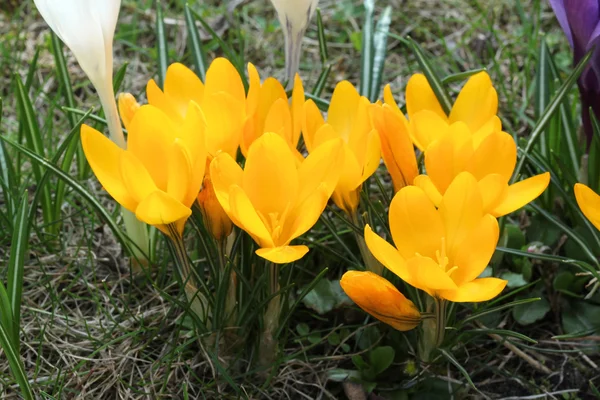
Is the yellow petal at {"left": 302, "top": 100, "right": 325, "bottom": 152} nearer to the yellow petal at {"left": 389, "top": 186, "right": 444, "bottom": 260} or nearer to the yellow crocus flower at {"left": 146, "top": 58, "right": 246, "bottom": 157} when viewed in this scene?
the yellow crocus flower at {"left": 146, "top": 58, "right": 246, "bottom": 157}

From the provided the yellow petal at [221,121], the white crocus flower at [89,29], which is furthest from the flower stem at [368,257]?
the white crocus flower at [89,29]

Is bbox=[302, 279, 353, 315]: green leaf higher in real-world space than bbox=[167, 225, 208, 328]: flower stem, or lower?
lower

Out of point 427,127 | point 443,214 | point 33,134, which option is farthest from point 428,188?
point 33,134

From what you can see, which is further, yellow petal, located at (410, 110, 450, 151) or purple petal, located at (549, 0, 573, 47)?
purple petal, located at (549, 0, 573, 47)

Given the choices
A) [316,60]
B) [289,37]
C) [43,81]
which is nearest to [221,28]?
[316,60]

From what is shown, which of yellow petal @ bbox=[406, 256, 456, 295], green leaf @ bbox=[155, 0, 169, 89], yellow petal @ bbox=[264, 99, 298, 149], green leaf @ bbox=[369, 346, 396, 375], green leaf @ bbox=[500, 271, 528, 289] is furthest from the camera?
green leaf @ bbox=[155, 0, 169, 89]

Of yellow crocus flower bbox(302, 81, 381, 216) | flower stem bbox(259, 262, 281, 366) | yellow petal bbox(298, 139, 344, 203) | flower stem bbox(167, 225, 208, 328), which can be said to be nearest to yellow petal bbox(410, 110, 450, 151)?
yellow crocus flower bbox(302, 81, 381, 216)

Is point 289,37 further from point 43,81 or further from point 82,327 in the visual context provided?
point 43,81
